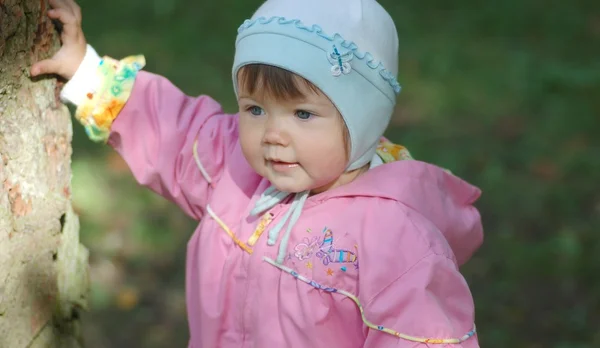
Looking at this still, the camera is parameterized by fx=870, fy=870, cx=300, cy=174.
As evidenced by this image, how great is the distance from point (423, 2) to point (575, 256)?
329 cm

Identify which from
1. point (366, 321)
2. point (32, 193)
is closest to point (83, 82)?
point (32, 193)

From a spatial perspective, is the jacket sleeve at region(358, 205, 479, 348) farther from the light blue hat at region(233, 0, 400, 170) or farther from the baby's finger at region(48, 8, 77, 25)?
the baby's finger at region(48, 8, 77, 25)

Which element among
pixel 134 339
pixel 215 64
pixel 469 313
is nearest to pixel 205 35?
pixel 215 64

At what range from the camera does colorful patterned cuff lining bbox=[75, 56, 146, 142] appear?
2463 mm

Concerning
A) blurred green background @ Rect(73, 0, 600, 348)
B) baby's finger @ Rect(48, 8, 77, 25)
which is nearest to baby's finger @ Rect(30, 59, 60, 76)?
baby's finger @ Rect(48, 8, 77, 25)

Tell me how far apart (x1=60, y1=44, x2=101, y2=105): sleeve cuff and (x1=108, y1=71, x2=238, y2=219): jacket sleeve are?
117mm

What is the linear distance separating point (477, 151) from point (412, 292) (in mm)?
2856

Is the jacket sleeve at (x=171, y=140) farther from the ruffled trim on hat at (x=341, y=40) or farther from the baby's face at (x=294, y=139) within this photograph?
the ruffled trim on hat at (x=341, y=40)

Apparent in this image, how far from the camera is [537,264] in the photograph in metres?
3.96

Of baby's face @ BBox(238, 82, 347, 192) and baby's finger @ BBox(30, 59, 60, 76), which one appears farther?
baby's finger @ BBox(30, 59, 60, 76)

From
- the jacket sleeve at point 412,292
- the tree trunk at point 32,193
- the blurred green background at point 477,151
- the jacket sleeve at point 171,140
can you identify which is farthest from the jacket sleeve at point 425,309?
the blurred green background at point 477,151

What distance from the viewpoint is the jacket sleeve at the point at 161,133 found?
8.21 feet

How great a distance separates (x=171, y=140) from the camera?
252cm

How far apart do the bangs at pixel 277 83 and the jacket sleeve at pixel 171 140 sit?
392 mm
